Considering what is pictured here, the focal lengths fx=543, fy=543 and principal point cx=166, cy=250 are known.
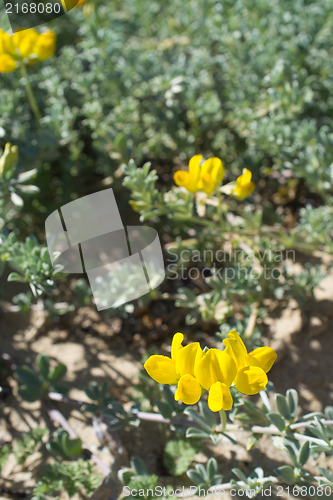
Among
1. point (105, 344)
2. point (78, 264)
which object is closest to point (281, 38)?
point (78, 264)

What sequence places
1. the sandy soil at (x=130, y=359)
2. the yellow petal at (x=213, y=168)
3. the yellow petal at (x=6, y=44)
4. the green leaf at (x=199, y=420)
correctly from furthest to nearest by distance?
the yellow petal at (x=6, y=44)
the sandy soil at (x=130, y=359)
the yellow petal at (x=213, y=168)
the green leaf at (x=199, y=420)

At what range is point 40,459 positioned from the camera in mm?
2006

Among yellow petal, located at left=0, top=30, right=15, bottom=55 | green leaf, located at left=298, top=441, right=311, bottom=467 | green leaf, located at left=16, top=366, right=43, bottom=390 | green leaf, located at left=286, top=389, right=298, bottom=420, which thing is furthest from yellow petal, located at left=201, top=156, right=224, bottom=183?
yellow petal, located at left=0, top=30, right=15, bottom=55

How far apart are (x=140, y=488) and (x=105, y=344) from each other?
0.81 metres

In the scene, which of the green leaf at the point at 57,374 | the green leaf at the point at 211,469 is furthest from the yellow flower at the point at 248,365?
the green leaf at the point at 57,374

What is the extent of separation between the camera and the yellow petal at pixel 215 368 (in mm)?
1370

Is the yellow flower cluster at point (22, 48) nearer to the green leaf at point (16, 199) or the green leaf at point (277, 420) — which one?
the green leaf at point (16, 199)

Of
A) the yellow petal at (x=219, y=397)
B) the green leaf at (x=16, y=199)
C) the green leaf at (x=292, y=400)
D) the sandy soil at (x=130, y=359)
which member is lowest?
the sandy soil at (x=130, y=359)

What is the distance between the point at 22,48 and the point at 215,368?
5.65ft

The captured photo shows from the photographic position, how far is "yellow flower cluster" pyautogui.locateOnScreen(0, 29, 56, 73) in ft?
7.74

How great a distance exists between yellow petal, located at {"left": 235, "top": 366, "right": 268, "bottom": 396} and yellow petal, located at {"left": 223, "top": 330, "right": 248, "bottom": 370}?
0.02 meters

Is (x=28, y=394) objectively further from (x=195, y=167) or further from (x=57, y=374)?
(x=195, y=167)

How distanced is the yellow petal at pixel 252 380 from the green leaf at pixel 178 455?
62cm

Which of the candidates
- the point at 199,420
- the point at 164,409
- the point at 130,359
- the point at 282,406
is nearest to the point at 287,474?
the point at 282,406
